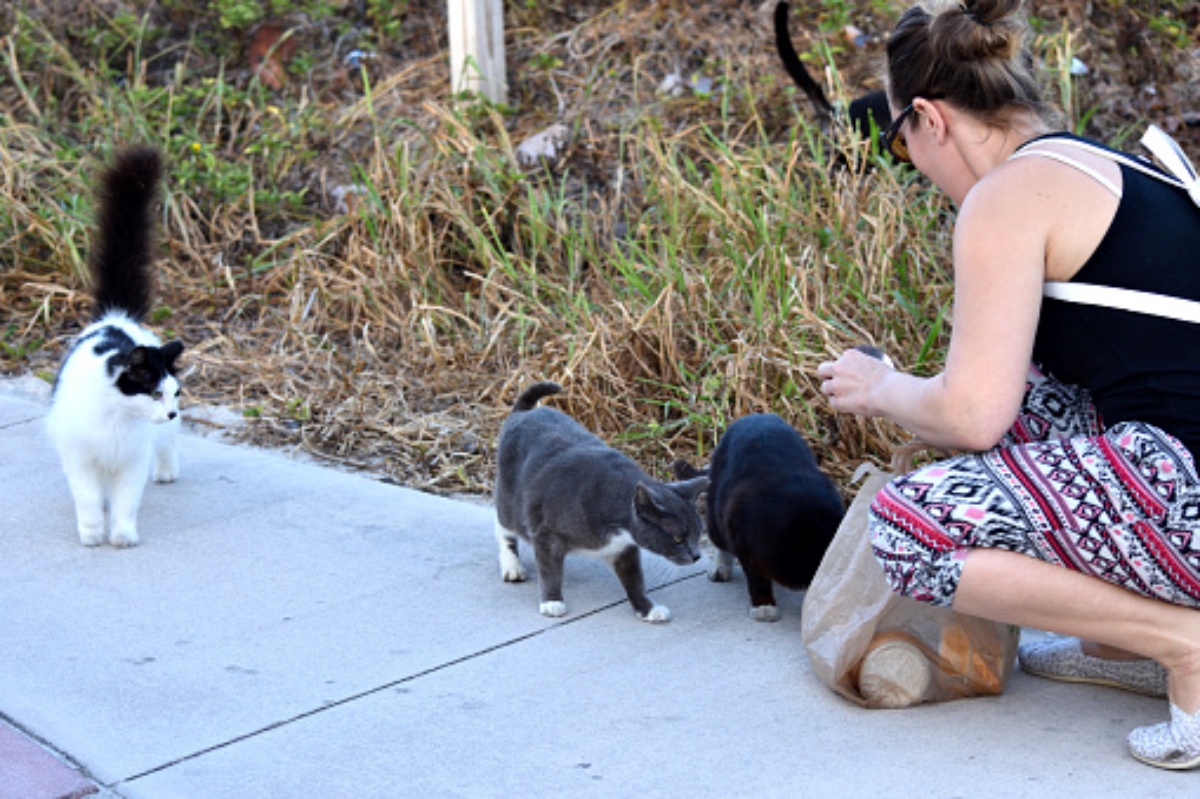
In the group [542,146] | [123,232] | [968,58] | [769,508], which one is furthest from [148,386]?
[542,146]

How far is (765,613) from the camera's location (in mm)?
3658

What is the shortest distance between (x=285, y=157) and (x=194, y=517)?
3.25m

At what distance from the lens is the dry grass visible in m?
4.96

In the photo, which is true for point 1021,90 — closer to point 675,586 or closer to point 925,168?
point 925,168

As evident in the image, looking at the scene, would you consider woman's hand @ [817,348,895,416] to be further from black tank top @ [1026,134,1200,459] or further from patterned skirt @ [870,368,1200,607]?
black tank top @ [1026,134,1200,459]

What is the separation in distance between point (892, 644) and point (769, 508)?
1.83 feet

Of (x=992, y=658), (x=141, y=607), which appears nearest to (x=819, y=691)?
(x=992, y=658)

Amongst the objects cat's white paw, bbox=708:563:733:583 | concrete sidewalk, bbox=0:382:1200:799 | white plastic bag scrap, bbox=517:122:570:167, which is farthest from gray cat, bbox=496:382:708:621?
white plastic bag scrap, bbox=517:122:570:167

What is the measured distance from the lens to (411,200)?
6293mm

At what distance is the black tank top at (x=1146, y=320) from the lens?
2.71 meters

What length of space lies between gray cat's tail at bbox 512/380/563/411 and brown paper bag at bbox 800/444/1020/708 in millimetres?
1163

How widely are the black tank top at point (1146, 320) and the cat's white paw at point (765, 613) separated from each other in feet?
3.82

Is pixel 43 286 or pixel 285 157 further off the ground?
pixel 285 157

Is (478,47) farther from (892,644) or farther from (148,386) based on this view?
(892,644)
